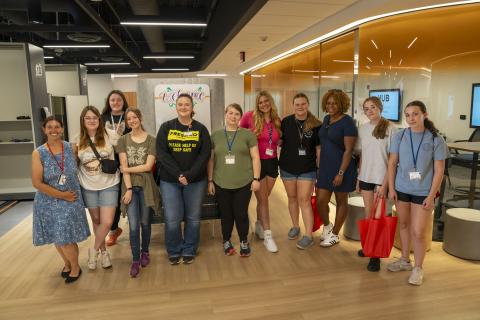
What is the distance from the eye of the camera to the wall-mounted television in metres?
4.67

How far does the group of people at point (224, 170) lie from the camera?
110 inches

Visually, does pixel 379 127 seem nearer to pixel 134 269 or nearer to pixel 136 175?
pixel 136 175

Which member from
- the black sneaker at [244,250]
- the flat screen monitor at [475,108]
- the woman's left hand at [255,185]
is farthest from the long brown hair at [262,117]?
the flat screen monitor at [475,108]

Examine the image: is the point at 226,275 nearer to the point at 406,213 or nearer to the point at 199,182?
the point at 199,182

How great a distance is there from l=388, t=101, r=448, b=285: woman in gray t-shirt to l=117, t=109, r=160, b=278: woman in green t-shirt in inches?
83.2

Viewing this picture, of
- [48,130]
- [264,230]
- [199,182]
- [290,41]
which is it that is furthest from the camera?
[290,41]

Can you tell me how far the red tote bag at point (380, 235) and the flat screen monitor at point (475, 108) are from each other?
2213 mm

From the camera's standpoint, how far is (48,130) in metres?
2.72

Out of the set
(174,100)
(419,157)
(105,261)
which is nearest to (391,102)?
(419,157)

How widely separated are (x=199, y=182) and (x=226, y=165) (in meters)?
0.30

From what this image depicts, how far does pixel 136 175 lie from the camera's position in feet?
9.99

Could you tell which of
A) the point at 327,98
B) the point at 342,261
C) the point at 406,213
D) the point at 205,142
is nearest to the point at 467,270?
the point at 406,213

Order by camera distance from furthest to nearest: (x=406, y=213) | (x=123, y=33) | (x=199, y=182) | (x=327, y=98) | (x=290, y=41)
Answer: (x=123, y=33) < (x=290, y=41) < (x=327, y=98) < (x=199, y=182) < (x=406, y=213)

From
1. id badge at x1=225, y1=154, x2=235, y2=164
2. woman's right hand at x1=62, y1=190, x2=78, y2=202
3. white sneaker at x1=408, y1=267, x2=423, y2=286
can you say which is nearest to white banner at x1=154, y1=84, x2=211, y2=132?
id badge at x1=225, y1=154, x2=235, y2=164
